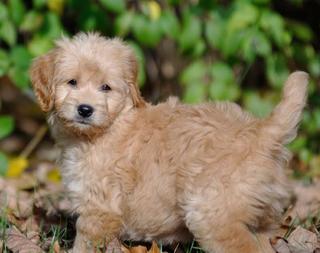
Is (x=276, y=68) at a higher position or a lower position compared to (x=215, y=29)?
lower

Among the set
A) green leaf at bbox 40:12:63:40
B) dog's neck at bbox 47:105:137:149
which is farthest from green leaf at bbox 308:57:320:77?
dog's neck at bbox 47:105:137:149

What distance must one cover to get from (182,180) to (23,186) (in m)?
2.82

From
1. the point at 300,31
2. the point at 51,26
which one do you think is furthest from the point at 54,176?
the point at 300,31

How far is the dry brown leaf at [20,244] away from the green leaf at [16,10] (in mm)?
2599

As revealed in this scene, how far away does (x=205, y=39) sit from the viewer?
770cm

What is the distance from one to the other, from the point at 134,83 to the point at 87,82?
12.6 inches

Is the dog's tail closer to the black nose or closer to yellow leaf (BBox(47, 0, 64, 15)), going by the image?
the black nose

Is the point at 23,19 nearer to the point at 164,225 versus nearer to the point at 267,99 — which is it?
the point at 267,99

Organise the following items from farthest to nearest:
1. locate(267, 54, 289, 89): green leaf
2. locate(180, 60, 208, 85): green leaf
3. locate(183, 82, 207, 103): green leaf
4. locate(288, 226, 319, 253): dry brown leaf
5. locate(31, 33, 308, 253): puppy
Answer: locate(267, 54, 289, 89): green leaf → locate(180, 60, 208, 85): green leaf → locate(183, 82, 207, 103): green leaf → locate(288, 226, 319, 253): dry brown leaf → locate(31, 33, 308, 253): puppy

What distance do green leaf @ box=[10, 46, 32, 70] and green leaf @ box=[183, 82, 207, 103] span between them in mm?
1534

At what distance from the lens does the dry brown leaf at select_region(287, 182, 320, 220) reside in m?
5.97

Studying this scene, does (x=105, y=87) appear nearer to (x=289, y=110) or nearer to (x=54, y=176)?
(x=289, y=110)

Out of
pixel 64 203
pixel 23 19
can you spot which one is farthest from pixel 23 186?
pixel 23 19

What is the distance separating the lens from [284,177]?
4672 millimetres
